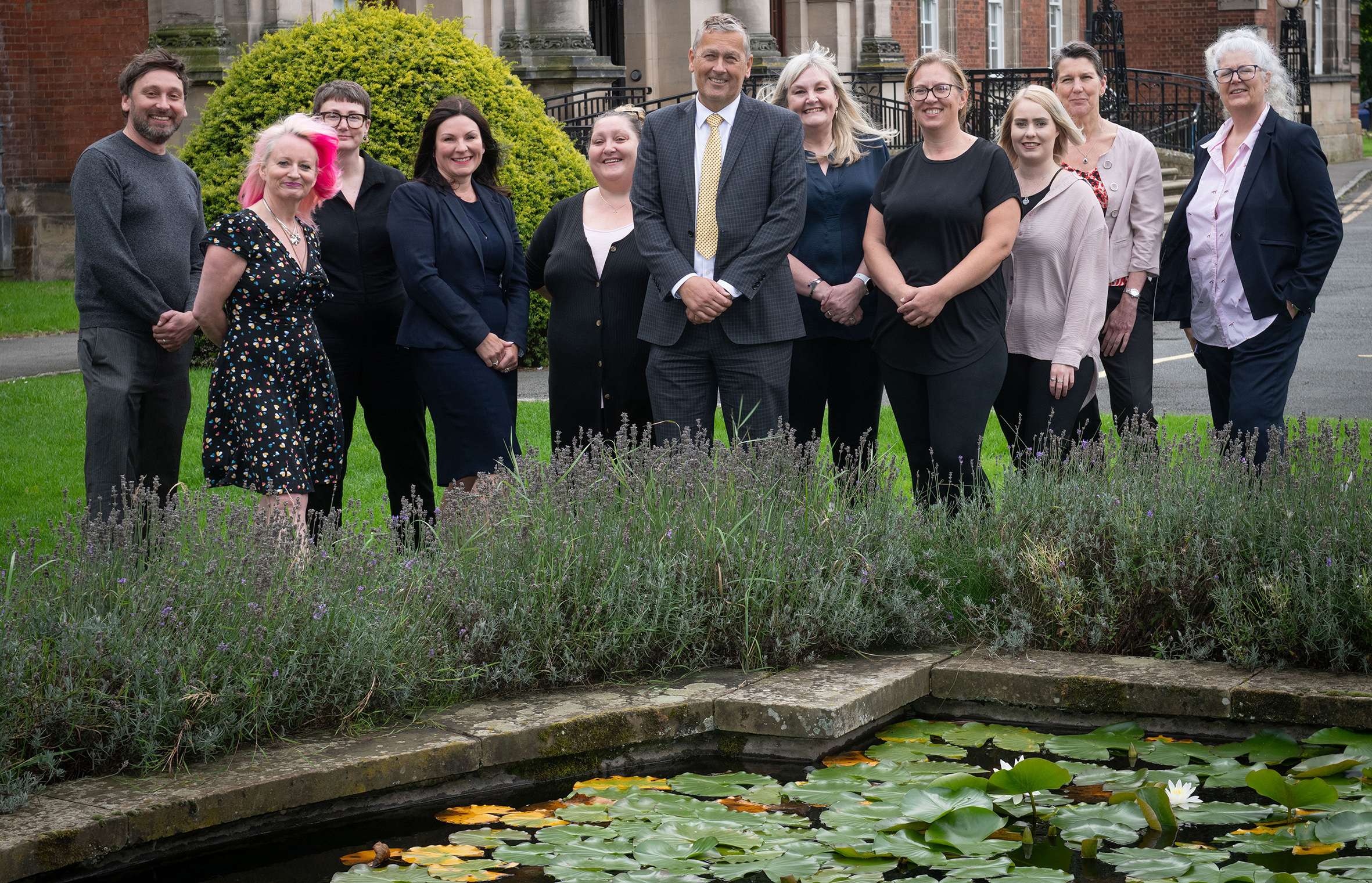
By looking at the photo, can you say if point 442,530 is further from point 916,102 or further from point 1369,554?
point 1369,554

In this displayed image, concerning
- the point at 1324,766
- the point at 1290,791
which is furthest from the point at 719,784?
the point at 1324,766

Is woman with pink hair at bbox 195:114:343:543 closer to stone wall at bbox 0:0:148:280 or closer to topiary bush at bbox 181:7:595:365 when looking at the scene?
topiary bush at bbox 181:7:595:365

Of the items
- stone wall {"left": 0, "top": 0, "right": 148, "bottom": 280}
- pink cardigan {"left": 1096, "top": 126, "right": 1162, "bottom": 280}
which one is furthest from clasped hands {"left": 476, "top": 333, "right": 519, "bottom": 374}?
stone wall {"left": 0, "top": 0, "right": 148, "bottom": 280}

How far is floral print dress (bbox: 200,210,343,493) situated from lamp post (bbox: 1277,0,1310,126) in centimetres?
2987

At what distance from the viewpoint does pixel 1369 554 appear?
432 cm

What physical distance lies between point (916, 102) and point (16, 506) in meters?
4.90

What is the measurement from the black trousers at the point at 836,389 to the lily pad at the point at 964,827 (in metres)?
2.53

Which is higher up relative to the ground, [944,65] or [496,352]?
[944,65]

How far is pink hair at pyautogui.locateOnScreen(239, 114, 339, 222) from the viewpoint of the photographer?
16.7 ft

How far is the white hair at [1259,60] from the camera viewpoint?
5.62m

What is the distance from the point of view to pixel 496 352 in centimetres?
577

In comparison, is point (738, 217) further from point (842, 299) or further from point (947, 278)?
point (947, 278)

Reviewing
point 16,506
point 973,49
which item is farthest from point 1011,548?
point 973,49

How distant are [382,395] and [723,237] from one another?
165 cm
